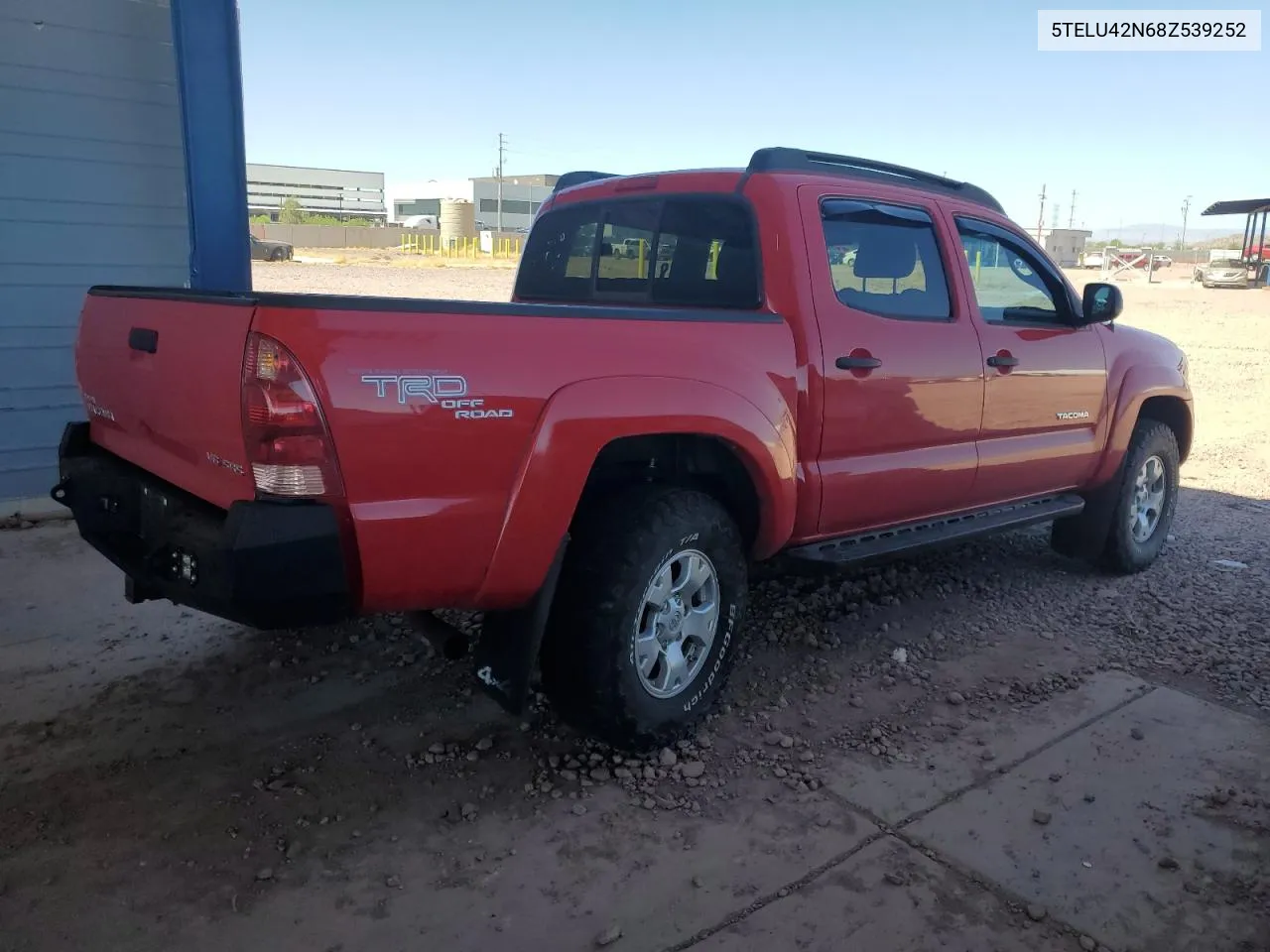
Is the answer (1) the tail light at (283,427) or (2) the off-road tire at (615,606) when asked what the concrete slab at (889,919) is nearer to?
(2) the off-road tire at (615,606)

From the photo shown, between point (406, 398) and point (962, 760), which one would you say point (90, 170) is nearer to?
point (406, 398)

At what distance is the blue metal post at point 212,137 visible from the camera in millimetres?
5855

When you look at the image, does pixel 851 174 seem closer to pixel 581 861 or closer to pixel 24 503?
pixel 581 861

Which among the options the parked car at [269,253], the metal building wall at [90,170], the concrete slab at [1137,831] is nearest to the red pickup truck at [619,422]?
the concrete slab at [1137,831]

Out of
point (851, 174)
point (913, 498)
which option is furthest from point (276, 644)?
point (851, 174)

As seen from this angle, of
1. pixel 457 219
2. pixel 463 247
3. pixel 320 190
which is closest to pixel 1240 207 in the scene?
pixel 463 247

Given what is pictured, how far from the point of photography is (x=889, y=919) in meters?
2.69

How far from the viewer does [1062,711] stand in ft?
13.0

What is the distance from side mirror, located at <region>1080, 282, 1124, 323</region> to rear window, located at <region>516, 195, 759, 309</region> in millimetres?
2153

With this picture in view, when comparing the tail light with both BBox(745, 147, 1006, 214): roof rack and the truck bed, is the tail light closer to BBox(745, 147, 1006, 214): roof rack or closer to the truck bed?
the truck bed

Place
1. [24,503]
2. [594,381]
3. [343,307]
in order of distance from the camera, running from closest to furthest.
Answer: [343,307] → [594,381] → [24,503]

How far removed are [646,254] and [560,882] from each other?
2.56m

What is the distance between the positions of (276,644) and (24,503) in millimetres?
3042

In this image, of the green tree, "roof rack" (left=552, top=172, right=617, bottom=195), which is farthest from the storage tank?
"roof rack" (left=552, top=172, right=617, bottom=195)
